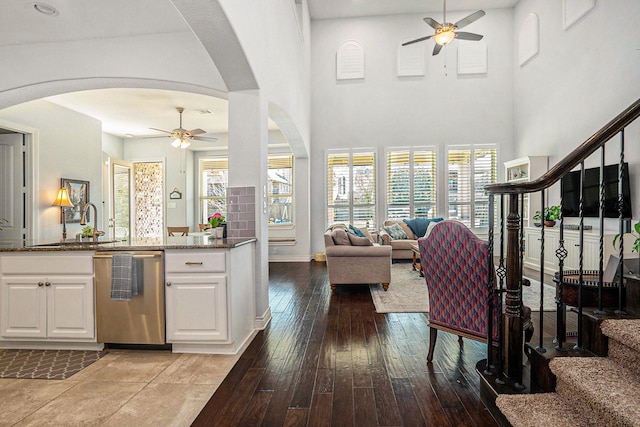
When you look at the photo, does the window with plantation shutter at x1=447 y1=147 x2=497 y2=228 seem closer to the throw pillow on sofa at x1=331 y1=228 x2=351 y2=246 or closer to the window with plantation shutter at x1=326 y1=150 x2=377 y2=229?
the window with plantation shutter at x1=326 y1=150 x2=377 y2=229

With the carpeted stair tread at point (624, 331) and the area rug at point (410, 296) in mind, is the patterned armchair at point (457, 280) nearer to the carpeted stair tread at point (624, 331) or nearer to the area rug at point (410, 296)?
the carpeted stair tread at point (624, 331)

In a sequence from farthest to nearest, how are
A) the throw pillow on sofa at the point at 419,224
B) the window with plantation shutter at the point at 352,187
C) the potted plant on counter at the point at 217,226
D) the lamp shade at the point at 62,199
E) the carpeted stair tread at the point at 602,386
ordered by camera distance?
the window with plantation shutter at the point at 352,187, the throw pillow on sofa at the point at 419,224, the lamp shade at the point at 62,199, the potted plant on counter at the point at 217,226, the carpeted stair tread at the point at 602,386

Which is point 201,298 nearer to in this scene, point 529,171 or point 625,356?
point 625,356

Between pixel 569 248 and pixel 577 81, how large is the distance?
2831mm

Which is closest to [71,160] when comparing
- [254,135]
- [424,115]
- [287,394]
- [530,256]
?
[254,135]

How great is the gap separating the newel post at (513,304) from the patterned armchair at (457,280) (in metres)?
0.22

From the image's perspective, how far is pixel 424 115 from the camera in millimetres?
7902

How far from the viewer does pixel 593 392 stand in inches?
57.2

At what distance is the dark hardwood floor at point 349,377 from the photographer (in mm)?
1927

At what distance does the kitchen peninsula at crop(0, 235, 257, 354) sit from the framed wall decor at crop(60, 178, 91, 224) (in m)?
3.61

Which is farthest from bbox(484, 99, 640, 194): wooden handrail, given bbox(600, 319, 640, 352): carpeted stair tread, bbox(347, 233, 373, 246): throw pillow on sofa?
bbox(347, 233, 373, 246): throw pillow on sofa

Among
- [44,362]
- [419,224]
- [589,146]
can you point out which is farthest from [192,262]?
[419,224]

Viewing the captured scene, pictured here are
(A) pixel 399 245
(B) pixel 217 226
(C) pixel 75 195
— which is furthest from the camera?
(A) pixel 399 245

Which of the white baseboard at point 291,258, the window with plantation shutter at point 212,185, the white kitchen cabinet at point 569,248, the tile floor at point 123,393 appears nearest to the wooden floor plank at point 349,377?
the tile floor at point 123,393
